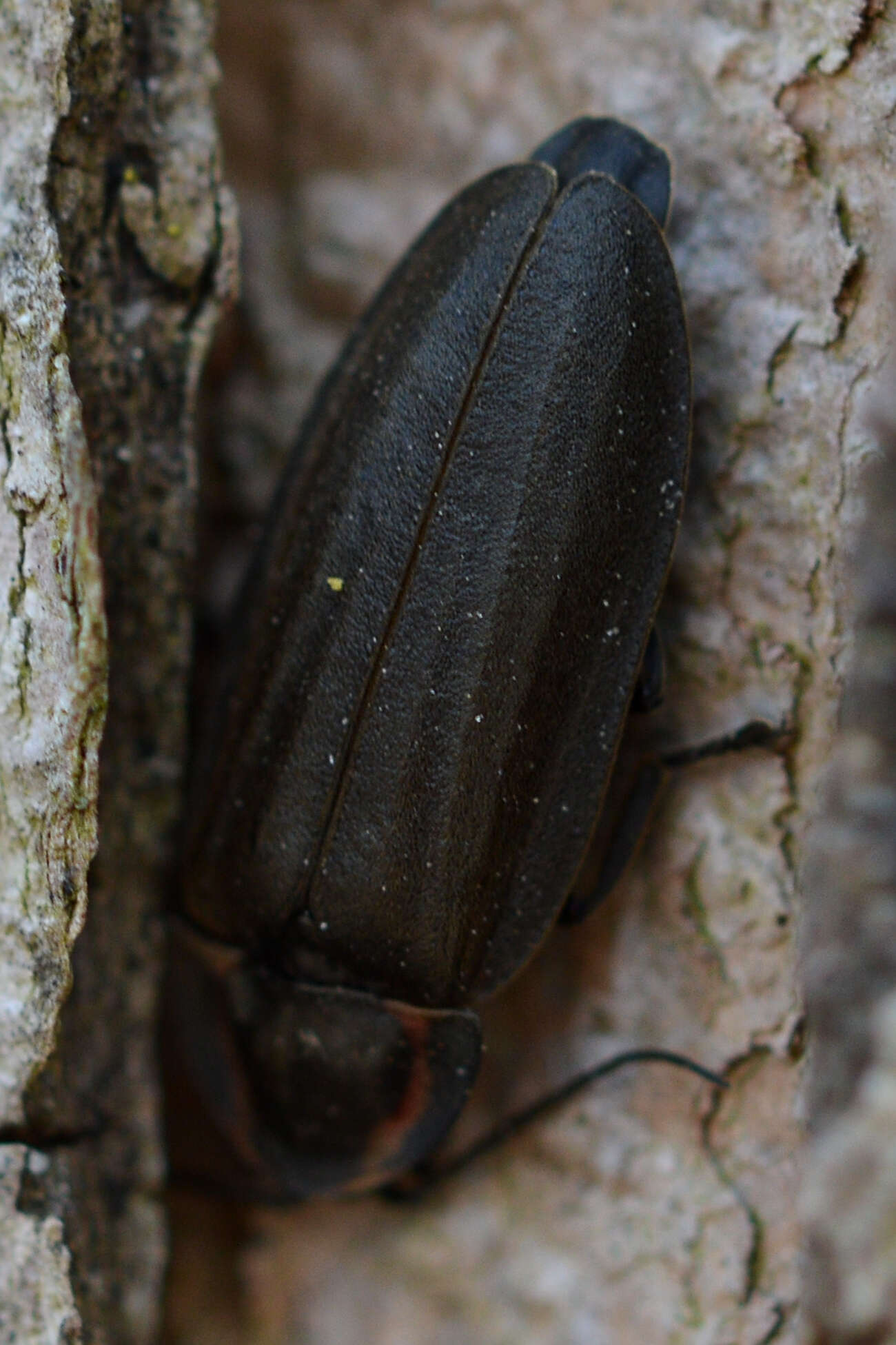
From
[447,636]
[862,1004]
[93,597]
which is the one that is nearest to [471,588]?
[447,636]

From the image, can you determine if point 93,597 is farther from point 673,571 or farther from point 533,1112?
point 533,1112

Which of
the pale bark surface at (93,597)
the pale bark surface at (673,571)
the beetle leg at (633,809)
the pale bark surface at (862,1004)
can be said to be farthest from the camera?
the beetle leg at (633,809)

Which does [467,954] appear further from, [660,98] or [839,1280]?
[660,98]

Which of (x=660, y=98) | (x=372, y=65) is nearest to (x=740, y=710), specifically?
(x=660, y=98)

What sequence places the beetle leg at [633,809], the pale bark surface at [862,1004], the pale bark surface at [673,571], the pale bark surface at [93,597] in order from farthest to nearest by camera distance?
1. the beetle leg at [633,809]
2. the pale bark surface at [673,571]
3. the pale bark surface at [93,597]
4. the pale bark surface at [862,1004]

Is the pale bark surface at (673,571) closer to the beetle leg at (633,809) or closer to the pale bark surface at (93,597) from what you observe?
the beetle leg at (633,809)

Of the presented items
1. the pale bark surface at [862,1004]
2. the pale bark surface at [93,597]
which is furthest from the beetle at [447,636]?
the pale bark surface at [862,1004]
